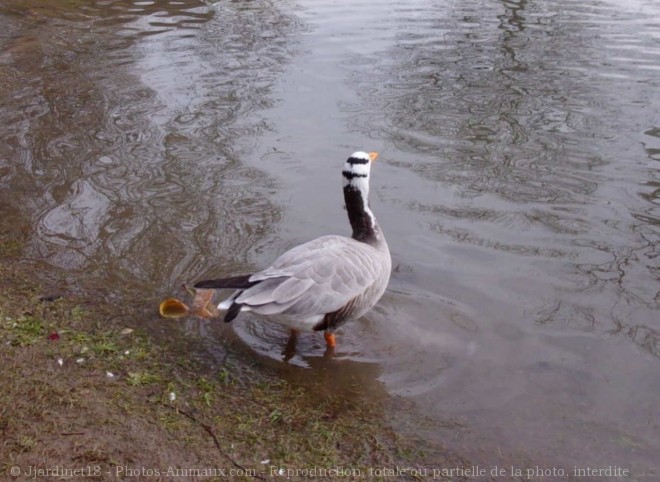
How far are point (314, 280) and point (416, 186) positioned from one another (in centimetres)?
315

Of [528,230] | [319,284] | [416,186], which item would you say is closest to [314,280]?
[319,284]

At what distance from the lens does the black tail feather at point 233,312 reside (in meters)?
4.39

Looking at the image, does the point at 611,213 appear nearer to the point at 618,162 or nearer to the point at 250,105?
the point at 618,162

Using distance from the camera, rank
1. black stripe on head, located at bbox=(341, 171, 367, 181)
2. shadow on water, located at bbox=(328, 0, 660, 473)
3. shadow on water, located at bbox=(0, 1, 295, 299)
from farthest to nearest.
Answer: shadow on water, located at bbox=(0, 1, 295, 299) → black stripe on head, located at bbox=(341, 171, 367, 181) → shadow on water, located at bbox=(328, 0, 660, 473)

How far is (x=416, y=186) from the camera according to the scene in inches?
303

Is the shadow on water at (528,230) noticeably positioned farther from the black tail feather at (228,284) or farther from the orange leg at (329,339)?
the black tail feather at (228,284)

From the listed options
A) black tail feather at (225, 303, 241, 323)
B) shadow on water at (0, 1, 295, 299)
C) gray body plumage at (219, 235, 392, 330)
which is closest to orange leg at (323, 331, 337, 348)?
gray body plumage at (219, 235, 392, 330)

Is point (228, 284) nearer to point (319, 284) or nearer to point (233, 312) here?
point (233, 312)

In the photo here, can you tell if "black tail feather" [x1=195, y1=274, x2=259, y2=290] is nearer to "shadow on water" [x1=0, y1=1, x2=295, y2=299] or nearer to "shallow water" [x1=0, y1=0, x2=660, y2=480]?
"shallow water" [x1=0, y1=0, x2=660, y2=480]

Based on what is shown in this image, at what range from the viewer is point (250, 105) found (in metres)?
9.80

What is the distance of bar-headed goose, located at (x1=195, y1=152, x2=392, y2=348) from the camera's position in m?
4.62

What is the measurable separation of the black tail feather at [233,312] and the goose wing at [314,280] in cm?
4

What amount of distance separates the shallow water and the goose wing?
532mm

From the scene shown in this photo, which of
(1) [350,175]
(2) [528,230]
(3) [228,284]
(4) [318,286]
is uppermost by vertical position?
(1) [350,175]
